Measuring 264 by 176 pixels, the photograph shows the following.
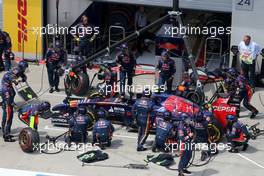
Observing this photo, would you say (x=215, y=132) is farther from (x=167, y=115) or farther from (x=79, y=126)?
(x=79, y=126)

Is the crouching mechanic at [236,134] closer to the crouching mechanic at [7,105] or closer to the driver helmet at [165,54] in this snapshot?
the driver helmet at [165,54]

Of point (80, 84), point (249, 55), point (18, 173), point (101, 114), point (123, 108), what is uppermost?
→ point (249, 55)

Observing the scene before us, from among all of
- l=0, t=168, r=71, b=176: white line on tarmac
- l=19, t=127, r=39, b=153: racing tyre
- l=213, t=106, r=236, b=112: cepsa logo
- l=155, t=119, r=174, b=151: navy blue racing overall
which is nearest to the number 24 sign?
l=213, t=106, r=236, b=112: cepsa logo

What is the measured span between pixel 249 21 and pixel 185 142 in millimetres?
8328

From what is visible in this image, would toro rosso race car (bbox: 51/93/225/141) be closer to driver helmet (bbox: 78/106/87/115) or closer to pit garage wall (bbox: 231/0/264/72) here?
driver helmet (bbox: 78/106/87/115)

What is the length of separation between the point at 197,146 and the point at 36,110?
376cm

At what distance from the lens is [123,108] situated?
55.2 feet

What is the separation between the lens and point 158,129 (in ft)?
50.1

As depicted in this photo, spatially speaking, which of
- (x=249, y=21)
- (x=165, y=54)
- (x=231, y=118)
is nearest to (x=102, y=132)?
(x=231, y=118)

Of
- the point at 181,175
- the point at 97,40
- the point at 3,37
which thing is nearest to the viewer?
the point at 181,175

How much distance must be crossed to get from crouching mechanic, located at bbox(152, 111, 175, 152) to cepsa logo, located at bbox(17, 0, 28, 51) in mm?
9894

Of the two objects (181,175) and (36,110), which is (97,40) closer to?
(36,110)

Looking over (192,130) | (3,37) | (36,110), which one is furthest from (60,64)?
(192,130)

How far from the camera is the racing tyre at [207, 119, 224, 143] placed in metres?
15.7
